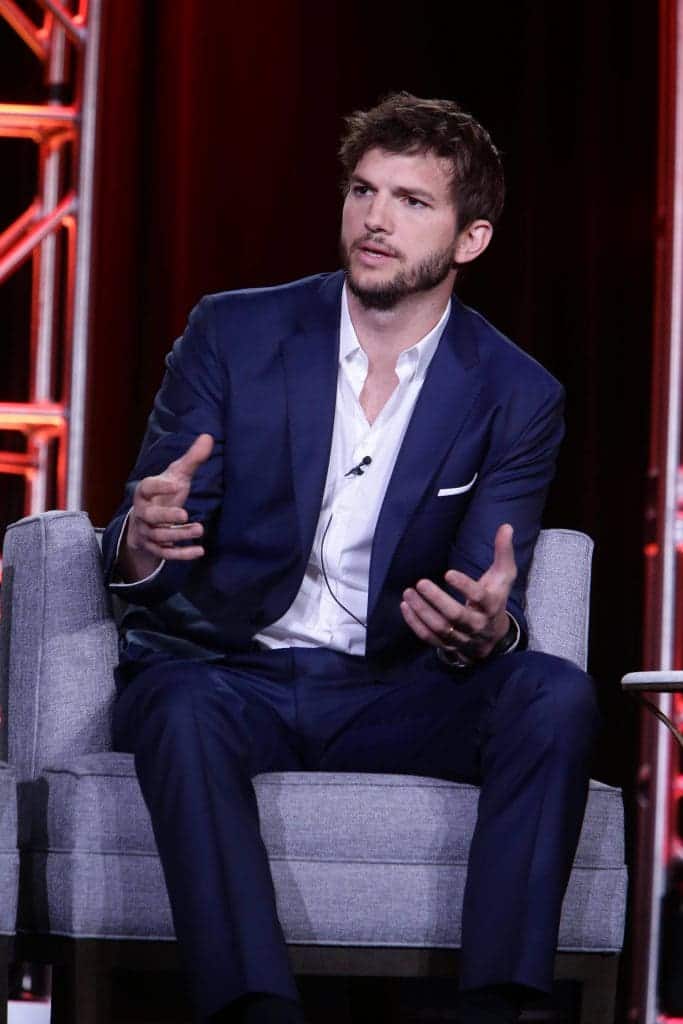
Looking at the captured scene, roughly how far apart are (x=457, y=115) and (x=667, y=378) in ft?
3.93

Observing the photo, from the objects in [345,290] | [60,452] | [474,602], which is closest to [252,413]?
[345,290]

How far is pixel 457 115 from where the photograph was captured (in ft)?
7.94

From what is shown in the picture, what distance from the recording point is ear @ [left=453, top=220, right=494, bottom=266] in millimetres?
2389

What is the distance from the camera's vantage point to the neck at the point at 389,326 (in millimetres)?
2320

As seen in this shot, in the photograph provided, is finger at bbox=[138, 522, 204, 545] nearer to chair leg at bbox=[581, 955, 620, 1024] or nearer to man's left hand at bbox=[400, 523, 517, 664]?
man's left hand at bbox=[400, 523, 517, 664]

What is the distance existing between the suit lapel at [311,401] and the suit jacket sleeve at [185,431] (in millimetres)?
102

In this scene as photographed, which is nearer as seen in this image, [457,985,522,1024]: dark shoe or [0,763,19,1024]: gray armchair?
[457,985,522,1024]: dark shoe

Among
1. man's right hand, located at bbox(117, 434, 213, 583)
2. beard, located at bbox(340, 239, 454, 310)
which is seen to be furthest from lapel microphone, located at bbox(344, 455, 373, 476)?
man's right hand, located at bbox(117, 434, 213, 583)

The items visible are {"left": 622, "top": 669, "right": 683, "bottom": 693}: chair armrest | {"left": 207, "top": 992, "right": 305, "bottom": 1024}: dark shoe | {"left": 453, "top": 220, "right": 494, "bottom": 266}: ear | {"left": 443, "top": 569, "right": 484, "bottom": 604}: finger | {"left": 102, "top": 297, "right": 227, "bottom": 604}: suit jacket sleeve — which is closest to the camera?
{"left": 207, "top": 992, "right": 305, "bottom": 1024}: dark shoe

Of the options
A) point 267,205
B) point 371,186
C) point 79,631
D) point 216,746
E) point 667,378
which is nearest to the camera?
point 216,746

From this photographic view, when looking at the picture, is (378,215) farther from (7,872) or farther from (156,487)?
(7,872)

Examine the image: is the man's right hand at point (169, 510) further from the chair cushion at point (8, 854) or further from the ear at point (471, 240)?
the ear at point (471, 240)

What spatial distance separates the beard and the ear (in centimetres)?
5

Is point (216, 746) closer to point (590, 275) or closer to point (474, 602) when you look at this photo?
point (474, 602)
